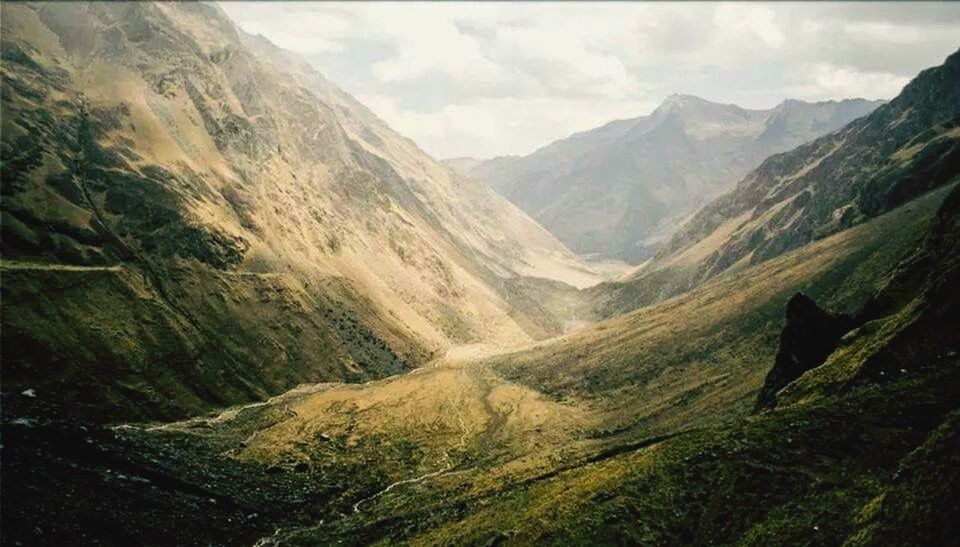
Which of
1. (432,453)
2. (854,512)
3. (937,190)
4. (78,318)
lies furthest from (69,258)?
(937,190)

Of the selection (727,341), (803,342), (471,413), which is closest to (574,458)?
(803,342)

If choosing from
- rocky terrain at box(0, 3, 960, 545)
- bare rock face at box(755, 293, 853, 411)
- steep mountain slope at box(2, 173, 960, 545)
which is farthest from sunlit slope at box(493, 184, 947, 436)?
bare rock face at box(755, 293, 853, 411)

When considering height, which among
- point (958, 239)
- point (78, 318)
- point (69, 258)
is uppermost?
point (69, 258)

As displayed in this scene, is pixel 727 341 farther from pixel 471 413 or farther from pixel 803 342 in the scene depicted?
pixel 803 342

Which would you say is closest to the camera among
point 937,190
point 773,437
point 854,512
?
point 854,512

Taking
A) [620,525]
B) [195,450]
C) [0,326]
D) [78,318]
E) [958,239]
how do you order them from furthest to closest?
[78,318], [0,326], [195,450], [958,239], [620,525]

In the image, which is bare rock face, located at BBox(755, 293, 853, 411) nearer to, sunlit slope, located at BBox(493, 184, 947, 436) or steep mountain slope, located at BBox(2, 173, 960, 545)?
steep mountain slope, located at BBox(2, 173, 960, 545)

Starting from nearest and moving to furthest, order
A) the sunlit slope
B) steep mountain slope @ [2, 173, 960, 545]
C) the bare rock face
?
steep mountain slope @ [2, 173, 960, 545] → the bare rock face → the sunlit slope

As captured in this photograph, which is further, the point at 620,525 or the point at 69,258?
the point at 69,258

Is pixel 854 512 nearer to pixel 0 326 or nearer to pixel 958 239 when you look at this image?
pixel 958 239
